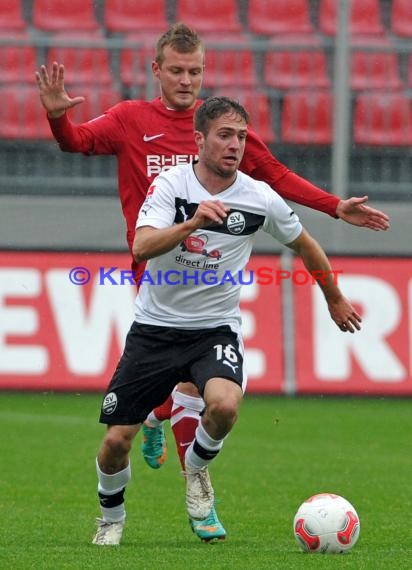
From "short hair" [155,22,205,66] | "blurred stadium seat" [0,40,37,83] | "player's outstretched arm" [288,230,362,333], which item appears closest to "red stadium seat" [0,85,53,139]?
"blurred stadium seat" [0,40,37,83]

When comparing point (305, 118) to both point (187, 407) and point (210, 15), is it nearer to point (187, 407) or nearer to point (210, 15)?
point (210, 15)

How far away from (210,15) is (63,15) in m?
1.71

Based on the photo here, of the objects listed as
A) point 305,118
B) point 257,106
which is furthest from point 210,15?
point 305,118

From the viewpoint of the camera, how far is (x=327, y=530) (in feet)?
20.4

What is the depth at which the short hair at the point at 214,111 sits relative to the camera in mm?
6262

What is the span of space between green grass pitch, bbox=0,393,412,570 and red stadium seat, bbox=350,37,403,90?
13.3 feet

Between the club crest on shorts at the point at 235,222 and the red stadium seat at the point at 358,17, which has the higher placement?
the red stadium seat at the point at 358,17

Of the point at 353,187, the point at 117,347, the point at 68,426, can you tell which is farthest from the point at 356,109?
the point at 68,426

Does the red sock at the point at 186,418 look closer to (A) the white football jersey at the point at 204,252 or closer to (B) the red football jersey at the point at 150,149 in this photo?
(A) the white football jersey at the point at 204,252

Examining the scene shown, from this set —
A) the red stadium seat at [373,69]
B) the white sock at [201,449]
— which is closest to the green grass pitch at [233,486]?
the white sock at [201,449]

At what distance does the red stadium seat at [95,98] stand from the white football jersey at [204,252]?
28.6 ft

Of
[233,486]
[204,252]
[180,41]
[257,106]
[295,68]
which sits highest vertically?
[295,68]

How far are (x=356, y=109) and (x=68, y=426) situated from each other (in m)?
5.69

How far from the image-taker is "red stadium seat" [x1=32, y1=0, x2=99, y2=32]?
15.8 metres
